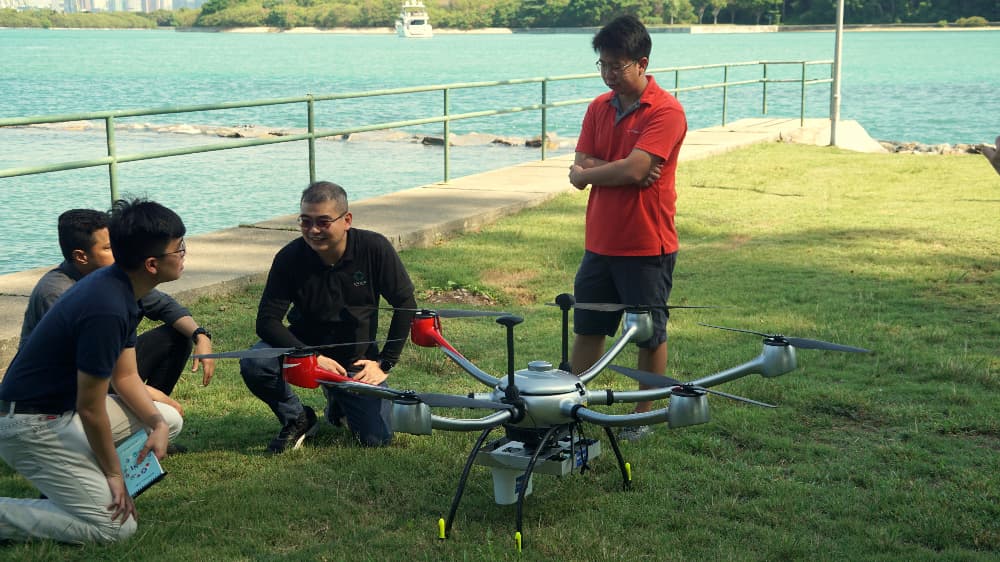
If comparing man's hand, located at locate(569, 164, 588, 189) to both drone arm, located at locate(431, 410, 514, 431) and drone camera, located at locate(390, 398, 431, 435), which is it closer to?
drone arm, located at locate(431, 410, 514, 431)

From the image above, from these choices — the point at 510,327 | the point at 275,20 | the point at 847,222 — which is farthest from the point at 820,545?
the point at 275,20

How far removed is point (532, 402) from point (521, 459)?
0.27 meters

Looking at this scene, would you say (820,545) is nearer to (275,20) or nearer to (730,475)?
(730,475)

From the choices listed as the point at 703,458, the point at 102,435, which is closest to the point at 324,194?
the point at 102,435

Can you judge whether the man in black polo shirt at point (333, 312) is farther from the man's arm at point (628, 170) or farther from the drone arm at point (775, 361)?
the drone arm at point (775, 361)

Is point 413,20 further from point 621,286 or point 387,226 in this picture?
point 621,286

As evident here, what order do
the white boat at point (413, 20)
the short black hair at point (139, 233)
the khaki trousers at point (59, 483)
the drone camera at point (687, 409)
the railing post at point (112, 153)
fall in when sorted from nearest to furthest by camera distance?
the drone camera at point (687, 409) < the short black hair at point (139, 233) < the khaki trousers at point (59, 483) < the railing post at point (112, 153) < the white boat at point (413, 20)

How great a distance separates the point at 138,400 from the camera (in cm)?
385

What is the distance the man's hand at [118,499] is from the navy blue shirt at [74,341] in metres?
0.29

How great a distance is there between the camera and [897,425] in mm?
4941

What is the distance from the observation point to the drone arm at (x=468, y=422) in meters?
3.41

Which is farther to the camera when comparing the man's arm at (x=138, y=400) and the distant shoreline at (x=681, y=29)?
the distant shoreline at (x=681, y=29)

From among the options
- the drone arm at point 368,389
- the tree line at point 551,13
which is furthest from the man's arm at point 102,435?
the tree line at point 551,13

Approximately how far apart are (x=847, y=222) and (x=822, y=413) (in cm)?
564
